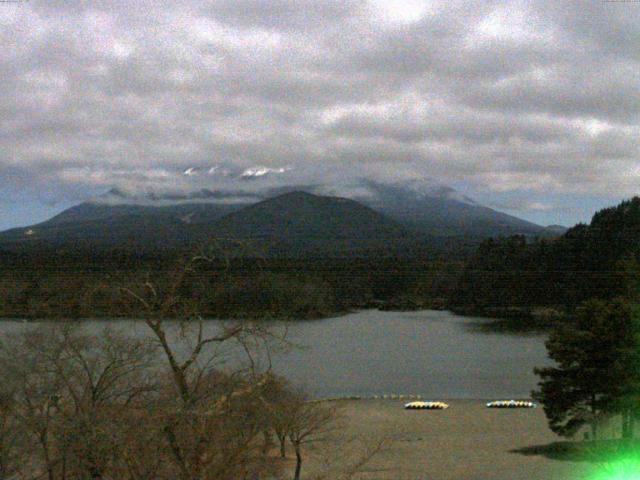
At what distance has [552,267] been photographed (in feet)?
95.2

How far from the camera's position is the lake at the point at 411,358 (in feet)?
62.5

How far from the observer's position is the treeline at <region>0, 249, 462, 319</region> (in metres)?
5.32

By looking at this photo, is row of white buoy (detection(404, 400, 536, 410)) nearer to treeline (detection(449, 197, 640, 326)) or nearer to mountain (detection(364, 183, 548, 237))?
treeline (detection(449, 197, 640, 326))

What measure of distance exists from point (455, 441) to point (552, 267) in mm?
19094

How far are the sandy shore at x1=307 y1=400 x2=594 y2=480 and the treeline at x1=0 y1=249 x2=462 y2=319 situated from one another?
2487 mm

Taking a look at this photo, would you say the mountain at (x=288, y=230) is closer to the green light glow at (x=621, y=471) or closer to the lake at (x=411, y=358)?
the lake at (x=411, y=358)

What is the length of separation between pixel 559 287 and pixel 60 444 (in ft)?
88.6

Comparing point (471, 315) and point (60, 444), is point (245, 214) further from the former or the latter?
point (60, 444)

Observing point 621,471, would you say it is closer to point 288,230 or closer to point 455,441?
point 455,441

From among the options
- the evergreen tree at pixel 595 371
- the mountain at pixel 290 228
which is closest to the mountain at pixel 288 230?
the mountain at pixel 290 228

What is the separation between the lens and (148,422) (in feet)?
12.0

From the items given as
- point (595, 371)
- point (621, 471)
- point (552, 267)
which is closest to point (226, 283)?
point (595, 371)

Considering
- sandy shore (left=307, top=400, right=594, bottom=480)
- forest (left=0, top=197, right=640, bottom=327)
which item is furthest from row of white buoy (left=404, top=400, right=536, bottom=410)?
forest (left=0, top=197, right=640, bottom=327)

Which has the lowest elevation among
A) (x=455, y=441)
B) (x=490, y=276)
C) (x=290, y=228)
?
(x=455, y=441)
